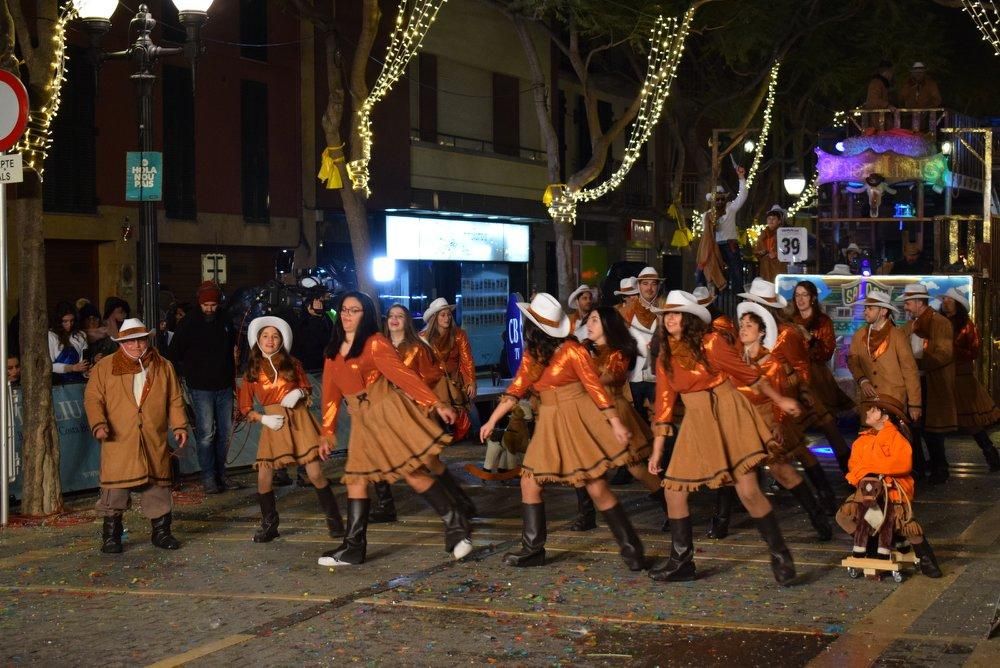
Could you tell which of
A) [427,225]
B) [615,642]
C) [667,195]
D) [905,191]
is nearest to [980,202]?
[905,191]

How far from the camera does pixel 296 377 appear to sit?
10867 millimetres

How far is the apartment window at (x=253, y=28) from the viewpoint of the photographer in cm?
2755

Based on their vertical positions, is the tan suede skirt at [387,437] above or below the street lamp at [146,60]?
below

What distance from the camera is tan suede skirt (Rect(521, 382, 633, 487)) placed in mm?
9242

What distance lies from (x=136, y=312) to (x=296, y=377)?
1445 centimetres

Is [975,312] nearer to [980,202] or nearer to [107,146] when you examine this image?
[980,202]

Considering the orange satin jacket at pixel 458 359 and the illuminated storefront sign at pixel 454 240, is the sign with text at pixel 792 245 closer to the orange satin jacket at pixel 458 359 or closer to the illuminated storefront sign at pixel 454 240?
the orange satin jacket at pixel 458 359

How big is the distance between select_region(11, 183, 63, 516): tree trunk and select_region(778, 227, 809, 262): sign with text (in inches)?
376

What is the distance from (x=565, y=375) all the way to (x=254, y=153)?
19445mm

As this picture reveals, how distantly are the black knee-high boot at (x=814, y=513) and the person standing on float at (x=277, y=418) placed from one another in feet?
11.0

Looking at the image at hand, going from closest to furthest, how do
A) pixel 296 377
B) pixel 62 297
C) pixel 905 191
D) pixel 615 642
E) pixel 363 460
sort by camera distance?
pixel 615 642, pixel 363 460, pixel 296 377, pixel 905 191, pixel 62 297

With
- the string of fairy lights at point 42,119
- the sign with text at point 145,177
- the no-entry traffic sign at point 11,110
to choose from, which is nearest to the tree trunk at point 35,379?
the string of fairy lights at point 42,119

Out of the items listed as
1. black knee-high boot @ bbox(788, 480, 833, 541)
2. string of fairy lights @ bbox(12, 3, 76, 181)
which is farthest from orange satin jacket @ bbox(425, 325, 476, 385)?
black knee-high boot @ bbox(788, 480, 833, 541)

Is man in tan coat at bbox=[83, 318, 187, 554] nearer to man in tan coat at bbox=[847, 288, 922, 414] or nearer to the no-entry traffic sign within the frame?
the no-entry traffic sign
